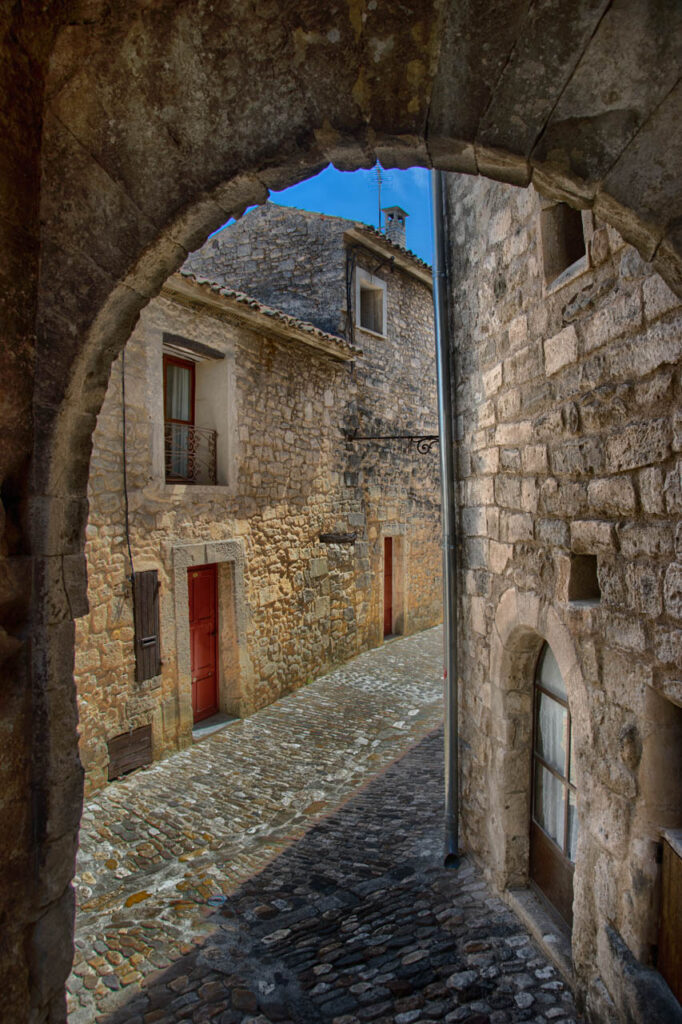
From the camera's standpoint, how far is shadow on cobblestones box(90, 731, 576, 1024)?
2.83 meters

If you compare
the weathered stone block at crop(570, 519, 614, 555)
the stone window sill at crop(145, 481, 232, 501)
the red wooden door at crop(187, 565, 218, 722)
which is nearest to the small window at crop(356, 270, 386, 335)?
the stone window sill at crop(145, 481, 232, 501)

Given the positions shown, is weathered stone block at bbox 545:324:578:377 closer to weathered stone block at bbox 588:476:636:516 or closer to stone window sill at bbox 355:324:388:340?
weathered stone block at bbox 588:476:636:516

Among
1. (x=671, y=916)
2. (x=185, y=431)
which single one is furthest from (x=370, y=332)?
(x=671, y=916)

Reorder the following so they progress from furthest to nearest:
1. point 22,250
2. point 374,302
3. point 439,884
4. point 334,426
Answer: point 374,302, point 334,426, point 439,884, point 22,250

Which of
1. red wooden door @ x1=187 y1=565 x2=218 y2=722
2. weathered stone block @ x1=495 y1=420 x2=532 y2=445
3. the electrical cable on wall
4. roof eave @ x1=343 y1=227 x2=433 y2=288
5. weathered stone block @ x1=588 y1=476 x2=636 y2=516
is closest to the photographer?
weathered stone block @ x1=588 y1=476 x2=636 y2=516

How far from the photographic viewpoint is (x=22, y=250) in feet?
5.57

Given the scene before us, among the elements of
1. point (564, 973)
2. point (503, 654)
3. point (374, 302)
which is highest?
point (374, 302)

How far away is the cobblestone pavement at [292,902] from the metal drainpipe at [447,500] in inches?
26.6

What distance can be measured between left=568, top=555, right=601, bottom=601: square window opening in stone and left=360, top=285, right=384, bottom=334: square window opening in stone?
9.22 m

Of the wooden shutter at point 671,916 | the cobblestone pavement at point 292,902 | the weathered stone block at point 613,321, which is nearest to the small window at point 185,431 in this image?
the cobblestone pavement at point 292,902

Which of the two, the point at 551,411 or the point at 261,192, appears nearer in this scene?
the point at 261,192

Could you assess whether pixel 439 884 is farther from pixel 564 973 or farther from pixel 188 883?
pixel 188 883

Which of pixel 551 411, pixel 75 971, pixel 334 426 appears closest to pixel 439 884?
pixel 75 971

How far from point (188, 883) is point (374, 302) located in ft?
32.0
